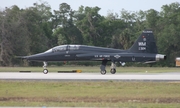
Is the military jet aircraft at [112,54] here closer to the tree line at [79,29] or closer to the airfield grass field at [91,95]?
the airfield grass field at [91,95]

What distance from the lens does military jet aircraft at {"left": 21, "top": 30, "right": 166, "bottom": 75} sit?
38.2 meters

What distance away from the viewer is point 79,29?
90.4 meters

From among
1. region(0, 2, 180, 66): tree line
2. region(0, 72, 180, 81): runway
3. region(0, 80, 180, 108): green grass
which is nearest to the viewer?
region(0, 80, 180, 108): green grass

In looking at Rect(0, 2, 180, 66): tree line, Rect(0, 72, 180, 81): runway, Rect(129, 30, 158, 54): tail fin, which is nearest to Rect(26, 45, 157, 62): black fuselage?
Rect(129, 30, 158, 54): tail fin

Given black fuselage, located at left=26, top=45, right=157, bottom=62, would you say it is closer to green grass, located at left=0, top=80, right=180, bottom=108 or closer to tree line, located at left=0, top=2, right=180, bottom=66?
green grass, located at left=0, top=80, right=180, bottom=108

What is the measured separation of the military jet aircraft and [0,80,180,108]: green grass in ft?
40.9

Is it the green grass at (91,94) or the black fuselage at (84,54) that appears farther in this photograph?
the black fuselage at (84,54)

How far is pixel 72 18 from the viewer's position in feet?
314

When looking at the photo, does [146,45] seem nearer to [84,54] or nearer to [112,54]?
[112,54]

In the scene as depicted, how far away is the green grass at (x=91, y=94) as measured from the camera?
17612mm

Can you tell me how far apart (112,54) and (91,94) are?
17.9m

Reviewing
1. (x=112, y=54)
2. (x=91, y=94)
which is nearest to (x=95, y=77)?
(x=112, y=54)

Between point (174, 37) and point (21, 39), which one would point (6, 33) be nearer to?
point (21, 39)

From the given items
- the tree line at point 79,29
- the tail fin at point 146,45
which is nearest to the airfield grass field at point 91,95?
the tail fin at point 146,45
